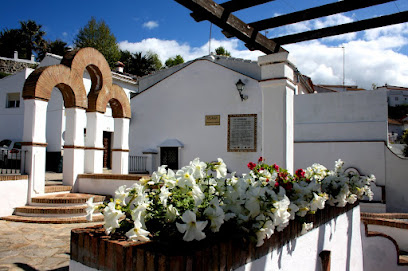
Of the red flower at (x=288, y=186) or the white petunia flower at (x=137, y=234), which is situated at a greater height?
the red flower at (x=288, y=186)

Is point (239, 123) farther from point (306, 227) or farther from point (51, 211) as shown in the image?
point (306, 227)

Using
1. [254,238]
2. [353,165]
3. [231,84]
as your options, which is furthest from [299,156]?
[254,238]

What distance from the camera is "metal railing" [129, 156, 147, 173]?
54.1ft

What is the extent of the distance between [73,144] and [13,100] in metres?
12.4

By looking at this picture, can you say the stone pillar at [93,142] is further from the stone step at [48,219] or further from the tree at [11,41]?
the tree at [11,41]

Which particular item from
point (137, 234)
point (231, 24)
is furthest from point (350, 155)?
point (137, 234)

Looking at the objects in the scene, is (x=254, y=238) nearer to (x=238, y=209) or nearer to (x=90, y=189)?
(x=238, y=209)

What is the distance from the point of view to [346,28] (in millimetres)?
4203

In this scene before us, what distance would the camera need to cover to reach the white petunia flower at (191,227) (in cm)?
157

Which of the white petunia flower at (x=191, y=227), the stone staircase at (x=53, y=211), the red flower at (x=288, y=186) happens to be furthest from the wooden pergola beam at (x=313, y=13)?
the stone staircase at (x=53, y=211)

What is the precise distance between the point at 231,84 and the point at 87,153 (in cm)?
804

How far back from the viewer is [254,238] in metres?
1.88

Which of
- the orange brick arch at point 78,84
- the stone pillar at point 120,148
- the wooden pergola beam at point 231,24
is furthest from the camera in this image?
the stone pillar at point 120,148

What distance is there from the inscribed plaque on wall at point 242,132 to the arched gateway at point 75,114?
5797mm
